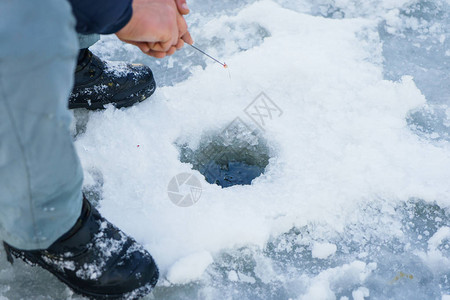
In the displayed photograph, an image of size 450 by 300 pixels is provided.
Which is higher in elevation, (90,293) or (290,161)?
(290,161)

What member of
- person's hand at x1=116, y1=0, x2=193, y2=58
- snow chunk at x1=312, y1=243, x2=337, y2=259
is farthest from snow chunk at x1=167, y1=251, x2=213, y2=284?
person's hand at x1=116, y1=0, x2=193, y2=58

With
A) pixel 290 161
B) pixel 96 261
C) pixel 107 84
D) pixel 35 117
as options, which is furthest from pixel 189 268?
pixel 107 84

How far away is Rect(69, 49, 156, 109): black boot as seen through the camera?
1.58 meters

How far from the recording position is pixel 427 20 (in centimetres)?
209

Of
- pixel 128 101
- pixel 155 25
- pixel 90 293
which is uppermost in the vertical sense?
pixel 155 25

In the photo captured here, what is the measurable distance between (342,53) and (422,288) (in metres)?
1.05

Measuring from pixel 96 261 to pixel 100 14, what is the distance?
0.66 metres

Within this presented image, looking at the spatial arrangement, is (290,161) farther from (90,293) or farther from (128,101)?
(90,293)

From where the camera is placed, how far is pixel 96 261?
3.77ft

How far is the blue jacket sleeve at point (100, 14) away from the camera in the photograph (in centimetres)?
106

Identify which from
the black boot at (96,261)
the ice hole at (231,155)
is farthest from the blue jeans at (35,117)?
the ice hole at (231,155)

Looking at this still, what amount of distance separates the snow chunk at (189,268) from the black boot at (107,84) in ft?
2.33

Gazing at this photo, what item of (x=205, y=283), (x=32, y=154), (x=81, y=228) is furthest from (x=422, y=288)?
(x=32, y=154)

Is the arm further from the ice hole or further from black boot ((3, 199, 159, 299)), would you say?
black boot ((3, 199, 159, 299))
